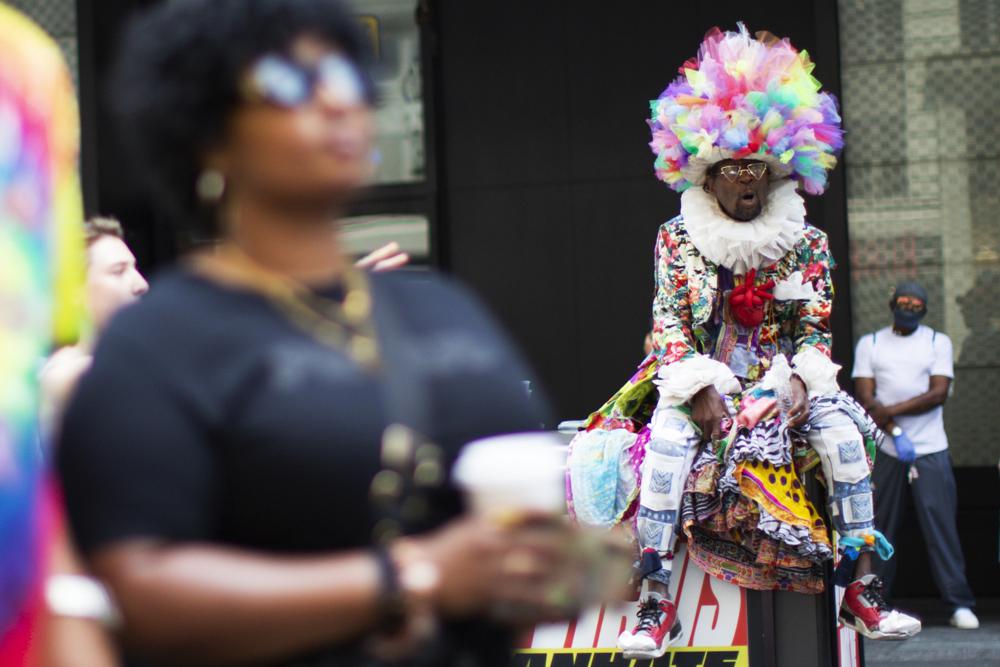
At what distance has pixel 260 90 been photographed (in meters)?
1.93

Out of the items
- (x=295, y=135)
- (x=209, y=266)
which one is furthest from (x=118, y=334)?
(x=295, y=135)

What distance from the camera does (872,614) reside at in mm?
6191

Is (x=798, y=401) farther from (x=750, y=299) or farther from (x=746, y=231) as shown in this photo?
(x=746, y=231)

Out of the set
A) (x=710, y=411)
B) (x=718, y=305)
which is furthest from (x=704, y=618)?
(x=718, y=305)

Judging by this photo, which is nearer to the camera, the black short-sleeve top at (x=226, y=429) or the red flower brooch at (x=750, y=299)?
the black short-sleeve top at (x=226, y=429)

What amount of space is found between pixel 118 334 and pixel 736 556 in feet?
15.8

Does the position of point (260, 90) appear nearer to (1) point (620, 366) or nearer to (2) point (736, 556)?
(2) point (736, 556)

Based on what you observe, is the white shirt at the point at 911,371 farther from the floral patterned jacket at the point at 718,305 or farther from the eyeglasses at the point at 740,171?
the eyeglasses at the point at 740,171

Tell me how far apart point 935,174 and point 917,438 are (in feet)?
6.37

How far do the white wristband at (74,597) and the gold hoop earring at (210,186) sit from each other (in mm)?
493

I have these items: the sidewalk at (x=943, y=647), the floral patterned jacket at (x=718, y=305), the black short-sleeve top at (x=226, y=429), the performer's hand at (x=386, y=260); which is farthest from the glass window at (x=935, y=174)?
the black short-sleeve top at (x=226, y=429)

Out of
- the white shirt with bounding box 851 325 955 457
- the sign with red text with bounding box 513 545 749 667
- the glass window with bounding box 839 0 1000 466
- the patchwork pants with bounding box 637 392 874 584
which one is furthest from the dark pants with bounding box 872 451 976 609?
the patchwork pants with bounding box 637 392 874 584

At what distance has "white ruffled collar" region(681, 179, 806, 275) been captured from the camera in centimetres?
614

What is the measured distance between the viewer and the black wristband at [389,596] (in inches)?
71.4
